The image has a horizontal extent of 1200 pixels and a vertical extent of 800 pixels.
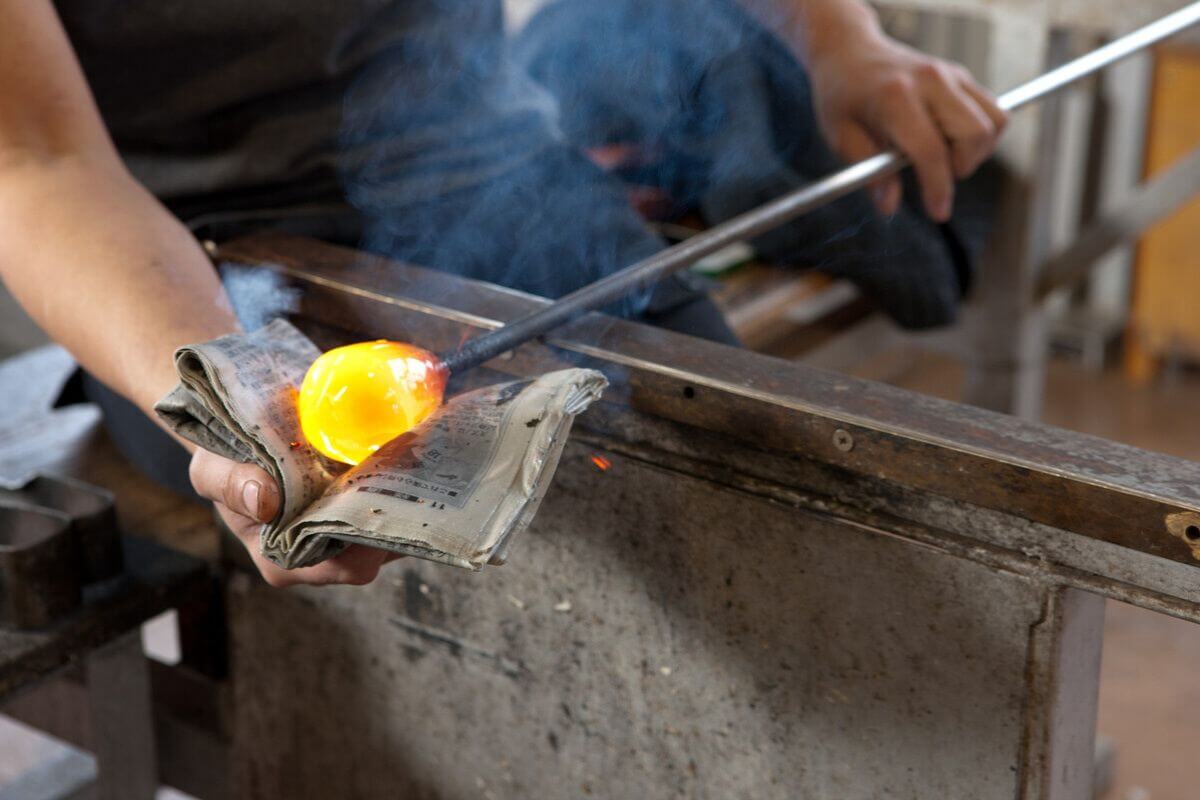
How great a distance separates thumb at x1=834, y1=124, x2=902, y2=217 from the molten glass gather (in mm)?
655

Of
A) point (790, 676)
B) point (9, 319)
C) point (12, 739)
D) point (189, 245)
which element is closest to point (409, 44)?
point (189, 245)

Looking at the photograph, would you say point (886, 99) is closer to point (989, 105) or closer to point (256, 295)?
point (989, 105)

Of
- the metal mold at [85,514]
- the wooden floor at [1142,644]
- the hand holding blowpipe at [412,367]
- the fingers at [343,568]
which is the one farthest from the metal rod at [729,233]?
the wooden floor at [1142,644]

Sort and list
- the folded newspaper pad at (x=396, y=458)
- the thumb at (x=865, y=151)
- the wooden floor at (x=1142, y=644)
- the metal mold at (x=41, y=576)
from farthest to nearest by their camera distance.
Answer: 1. the wooden floor at (x=1142, y=644)
2. the thumb at (x=865, y=151)
3. the metal mold at (x=41, y=576)
4. the folded newspaper pad at (x=396, y=458)

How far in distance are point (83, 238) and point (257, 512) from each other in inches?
12.3

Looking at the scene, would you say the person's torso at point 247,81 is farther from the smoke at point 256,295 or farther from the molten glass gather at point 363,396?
the molten glass gather at point 363,396

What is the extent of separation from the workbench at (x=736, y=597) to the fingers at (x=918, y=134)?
0.46 meters

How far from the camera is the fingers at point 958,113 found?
48.6 inches

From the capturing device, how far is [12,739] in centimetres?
198

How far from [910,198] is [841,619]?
918 mm

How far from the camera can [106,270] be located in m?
0.93

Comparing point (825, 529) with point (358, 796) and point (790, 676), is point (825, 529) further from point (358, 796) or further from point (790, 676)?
point (358, 796)

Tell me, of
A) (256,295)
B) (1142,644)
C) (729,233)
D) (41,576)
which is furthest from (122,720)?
(1142,644)

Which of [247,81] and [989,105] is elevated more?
[247,81]
